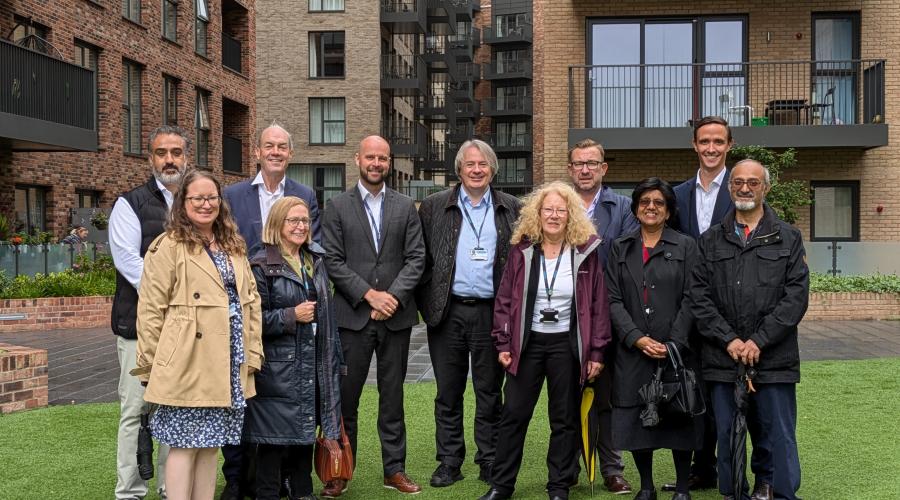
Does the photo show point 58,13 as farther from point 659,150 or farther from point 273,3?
point 273,3

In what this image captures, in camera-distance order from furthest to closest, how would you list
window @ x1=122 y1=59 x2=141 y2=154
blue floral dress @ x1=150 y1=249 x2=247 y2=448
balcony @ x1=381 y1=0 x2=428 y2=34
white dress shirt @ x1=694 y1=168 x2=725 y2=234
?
1. balcony @ x1=381 y1=0 x2=428 y2=34
2. window @ x1=122 y1=59 x2=141 y2=154
3. white dress shirt @ x1=694 y1=168 x2=725 y2=234
4. blue floral dress @ x1=150 y1=249 x2=247 y2=448

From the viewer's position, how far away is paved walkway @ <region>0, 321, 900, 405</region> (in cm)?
964

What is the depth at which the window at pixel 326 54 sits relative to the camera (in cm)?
4584

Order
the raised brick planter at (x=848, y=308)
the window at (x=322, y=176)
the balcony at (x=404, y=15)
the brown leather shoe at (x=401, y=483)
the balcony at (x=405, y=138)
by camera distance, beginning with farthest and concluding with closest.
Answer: the balcony at (x=405, y=138), the balcony at (x=404, y=15), the window at (x=322, y=176), the raised brick planter at (x=848, y=308), the brown leather shoe at (x=401, y=483)

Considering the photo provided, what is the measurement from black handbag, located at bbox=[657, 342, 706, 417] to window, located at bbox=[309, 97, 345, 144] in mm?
41394

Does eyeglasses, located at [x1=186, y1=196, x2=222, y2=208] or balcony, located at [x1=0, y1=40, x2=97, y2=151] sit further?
balcony, located at [x1=0, y1=40, x2=97, y2=151]

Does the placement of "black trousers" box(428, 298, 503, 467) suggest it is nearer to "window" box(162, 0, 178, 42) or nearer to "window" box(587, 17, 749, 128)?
"window" box(587, 17, 749, 128)

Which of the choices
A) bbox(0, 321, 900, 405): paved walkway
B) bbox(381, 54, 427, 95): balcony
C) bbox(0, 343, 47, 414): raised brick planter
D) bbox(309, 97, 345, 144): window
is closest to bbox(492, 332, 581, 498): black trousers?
bbox(0, 321, 900, 405): paved walkway

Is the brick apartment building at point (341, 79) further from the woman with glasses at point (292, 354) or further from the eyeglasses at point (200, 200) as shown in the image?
the eyeglasses at point (200, 200)

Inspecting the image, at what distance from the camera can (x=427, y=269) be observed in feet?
20.6

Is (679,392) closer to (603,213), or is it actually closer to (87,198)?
(603,213)

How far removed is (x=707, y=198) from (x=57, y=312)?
1270 cm

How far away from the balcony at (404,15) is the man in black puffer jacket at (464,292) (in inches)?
1689

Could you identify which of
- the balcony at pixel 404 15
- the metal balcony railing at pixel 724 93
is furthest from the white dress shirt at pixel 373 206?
the balcony at pixel 404 15
